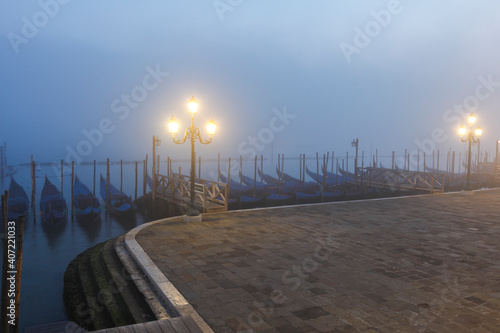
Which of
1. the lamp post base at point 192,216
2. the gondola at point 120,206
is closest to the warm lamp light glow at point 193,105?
the lamp post base at point 192,216

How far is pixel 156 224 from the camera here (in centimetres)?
842

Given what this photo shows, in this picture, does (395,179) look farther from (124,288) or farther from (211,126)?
(124,288)

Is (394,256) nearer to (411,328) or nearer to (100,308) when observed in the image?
(411,328)

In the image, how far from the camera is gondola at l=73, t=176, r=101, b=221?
1728 centimetres

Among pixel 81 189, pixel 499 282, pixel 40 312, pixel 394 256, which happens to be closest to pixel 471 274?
pixel 499 282

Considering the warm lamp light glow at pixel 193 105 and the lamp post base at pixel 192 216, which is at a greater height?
the warm lamp light glow at pixel 193 105

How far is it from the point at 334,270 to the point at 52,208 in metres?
16.0

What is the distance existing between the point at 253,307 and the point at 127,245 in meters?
3.35

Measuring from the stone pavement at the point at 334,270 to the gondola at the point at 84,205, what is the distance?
1017 centimetres

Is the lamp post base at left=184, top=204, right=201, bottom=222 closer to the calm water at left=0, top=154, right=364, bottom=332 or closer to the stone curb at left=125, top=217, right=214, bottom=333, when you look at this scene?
the stone curb at left=125, top=217, right=214, bottom=333

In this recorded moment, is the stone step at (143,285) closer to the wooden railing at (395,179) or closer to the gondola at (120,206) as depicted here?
the gondola at (120,206)

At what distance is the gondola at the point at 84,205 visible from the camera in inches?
680

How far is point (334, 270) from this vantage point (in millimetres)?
5402

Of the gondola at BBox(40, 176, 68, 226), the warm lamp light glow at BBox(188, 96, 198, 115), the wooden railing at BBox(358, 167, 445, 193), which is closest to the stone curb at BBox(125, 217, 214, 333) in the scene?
the warm lamp light glow at BBox(188, 96, 198, 115)
